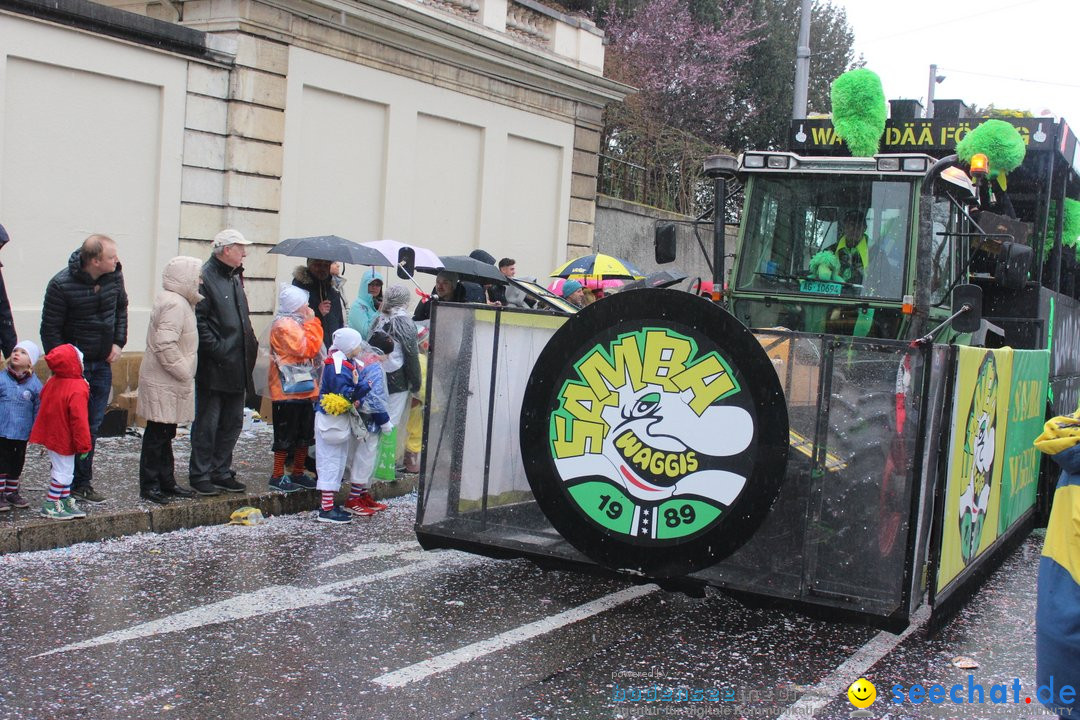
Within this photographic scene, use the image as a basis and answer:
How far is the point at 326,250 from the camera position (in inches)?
377

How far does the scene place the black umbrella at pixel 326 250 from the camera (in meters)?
9.44

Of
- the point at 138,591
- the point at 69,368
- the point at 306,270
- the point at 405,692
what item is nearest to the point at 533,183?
the point at 306,270

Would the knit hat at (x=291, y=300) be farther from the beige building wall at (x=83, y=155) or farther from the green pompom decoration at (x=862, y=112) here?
the green pompom decoration at (x=862, y=112)

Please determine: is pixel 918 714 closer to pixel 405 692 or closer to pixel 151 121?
pixel 405 692

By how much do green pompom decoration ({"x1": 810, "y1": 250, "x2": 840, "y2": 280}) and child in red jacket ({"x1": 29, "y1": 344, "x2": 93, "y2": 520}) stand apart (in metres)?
4.90

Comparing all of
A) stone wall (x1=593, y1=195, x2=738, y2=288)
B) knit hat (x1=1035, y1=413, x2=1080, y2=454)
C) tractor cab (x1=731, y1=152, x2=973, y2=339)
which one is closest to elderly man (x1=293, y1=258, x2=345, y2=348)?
tractor cab (x1=731, y1=152, x2=973, y2=339)

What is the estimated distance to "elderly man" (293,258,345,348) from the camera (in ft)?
30.7

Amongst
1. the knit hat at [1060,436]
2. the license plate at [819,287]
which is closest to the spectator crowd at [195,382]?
the license plate at [819,287]

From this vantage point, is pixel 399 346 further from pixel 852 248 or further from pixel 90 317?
pixel 852 248

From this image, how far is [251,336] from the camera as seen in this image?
27.6ft

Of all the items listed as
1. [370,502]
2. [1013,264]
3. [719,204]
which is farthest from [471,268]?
[1013,264]

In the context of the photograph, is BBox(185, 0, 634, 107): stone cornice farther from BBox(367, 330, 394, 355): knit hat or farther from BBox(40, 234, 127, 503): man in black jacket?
BBox(40, 234, 127, 503): man in black jacket

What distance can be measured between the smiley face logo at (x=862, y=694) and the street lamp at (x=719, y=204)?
11.8 ft

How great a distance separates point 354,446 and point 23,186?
4527 millimetres
